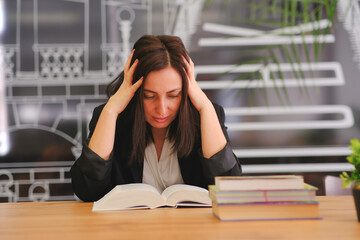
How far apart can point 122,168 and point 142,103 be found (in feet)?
0.94

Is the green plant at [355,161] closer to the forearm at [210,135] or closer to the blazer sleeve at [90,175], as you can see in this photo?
the forearm at [210,135]

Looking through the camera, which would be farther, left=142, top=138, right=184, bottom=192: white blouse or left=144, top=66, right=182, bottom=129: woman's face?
left=142, top=138, right=184, bottom=192: white blouse

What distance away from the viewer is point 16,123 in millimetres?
2623

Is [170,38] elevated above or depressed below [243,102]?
above

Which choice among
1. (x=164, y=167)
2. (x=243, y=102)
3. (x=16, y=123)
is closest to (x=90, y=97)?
(x=16, y=123)

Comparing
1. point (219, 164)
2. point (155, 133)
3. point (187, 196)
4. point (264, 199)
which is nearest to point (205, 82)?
point (155, 133)

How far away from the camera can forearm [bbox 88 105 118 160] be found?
4.75ft

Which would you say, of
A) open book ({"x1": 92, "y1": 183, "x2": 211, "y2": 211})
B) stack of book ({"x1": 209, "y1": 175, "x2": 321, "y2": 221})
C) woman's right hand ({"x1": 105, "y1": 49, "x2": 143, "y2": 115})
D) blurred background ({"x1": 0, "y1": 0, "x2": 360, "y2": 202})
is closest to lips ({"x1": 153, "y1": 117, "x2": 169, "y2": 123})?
woman's right hand ({"x1": 105, "y1": 49, "x2": 143, "y2": 115})

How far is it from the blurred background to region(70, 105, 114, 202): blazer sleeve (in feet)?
3.86

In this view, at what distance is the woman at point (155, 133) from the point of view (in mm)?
1468

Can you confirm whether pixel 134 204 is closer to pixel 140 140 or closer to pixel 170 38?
pixel 140 140

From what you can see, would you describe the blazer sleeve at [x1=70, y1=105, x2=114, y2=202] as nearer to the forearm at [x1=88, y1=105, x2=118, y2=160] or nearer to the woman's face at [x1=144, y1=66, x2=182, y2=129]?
the forearm at [x1=88, y1=105, x2=118, y2=160]

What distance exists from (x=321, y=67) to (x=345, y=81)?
0.18m

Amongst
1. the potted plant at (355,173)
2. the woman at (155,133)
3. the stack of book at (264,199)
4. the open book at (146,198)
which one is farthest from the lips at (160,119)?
the potted plant at (355,173)
